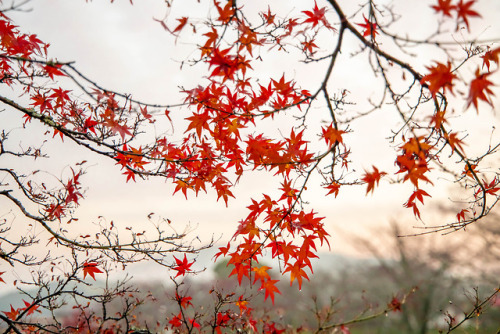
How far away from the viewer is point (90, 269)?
10.4 ft

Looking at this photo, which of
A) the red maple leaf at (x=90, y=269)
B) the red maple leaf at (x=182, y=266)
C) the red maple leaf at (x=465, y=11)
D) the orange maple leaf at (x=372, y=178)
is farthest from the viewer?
the red maple leaf at (x=90, y=269)

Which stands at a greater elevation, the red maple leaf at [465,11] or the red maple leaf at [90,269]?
the red maple leaf at [465,11]

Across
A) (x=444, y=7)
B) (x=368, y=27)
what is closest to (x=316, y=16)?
(x=368, y=27)

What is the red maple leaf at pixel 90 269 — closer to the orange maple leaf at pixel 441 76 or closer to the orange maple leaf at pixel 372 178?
the orange maple leaf at pixel 372 178

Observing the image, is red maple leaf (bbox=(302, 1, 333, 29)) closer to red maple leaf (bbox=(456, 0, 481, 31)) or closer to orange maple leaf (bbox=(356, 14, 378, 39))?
orange maple leaf (bbox=(356, 14, 378, 39))

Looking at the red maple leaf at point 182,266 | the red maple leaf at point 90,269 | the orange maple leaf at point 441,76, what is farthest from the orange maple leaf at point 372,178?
the red maple leaf at point 90,269

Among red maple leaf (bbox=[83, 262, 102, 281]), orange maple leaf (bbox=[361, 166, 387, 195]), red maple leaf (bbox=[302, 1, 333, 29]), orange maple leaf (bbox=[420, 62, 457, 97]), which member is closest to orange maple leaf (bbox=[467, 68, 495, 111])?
orange maple leaf (bbox=[420, 62, 457, 97])

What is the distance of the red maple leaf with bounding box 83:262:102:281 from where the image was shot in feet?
10.3

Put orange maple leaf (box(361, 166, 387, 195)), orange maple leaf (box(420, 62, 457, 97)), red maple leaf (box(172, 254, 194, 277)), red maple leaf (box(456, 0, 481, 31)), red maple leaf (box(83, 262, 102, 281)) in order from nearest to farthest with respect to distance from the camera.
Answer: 1. red maple leaf (box(456, 0, 481, 31))
2. orange maple leaf (box(420, 62, 457, 97))
3. orange maple leaf (box(361, 166, 387, 195))
4. red maple leaf (box(172, 254, 194, 277))
5. red maple leaf (box(83, 262, 102, 281))

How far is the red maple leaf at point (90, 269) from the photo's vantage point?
10.3 feet

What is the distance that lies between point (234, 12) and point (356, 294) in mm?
21695

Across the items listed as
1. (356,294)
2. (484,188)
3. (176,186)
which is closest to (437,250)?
(356,294)

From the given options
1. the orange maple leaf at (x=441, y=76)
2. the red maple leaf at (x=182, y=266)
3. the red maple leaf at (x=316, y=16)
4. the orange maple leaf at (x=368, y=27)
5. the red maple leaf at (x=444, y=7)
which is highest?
the red maple leaf at (x=316, y=16)

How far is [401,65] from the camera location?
246cm
